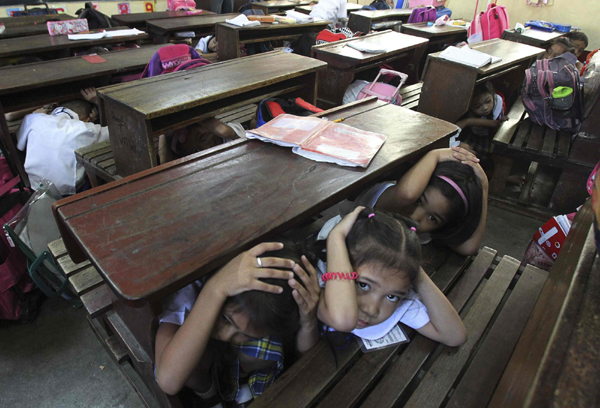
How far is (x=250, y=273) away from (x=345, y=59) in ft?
9.08

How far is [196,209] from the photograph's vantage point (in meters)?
1.18

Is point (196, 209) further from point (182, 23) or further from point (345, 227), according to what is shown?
point (182, 23)

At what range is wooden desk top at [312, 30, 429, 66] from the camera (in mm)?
3326

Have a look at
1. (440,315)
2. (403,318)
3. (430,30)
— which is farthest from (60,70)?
(430,30)

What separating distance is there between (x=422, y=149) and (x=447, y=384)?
3.33 ft

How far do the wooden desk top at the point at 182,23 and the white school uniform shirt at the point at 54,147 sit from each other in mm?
2502

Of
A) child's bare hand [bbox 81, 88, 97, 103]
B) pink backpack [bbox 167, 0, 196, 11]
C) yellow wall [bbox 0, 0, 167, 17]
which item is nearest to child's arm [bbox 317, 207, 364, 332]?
child's bare hand [bbox 81, 88, 97, 103]

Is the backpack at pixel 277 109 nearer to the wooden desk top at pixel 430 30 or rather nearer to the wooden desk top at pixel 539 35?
the wooden desk top at pixel 430 30

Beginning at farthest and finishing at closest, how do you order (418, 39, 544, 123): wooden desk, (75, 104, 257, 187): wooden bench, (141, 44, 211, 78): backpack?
(418, 39, 544, 123): wooden desk
(141, 44, 211, 78): backpack
(75, 104, 257, 187): wooden bench

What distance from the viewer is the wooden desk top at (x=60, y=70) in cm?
254

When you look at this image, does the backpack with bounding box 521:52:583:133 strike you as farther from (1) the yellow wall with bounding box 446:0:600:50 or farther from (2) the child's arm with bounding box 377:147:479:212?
(1) the yellow wall with bounding box 446:0:600:50

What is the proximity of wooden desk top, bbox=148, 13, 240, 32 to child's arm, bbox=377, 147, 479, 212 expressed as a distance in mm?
3682

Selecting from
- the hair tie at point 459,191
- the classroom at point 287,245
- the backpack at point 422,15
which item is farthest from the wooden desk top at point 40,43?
the backpack at point 422,15

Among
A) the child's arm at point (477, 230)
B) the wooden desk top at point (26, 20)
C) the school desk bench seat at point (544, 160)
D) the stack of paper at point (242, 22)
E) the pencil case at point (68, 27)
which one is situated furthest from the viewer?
the wooden desk top at point (26, 20)
